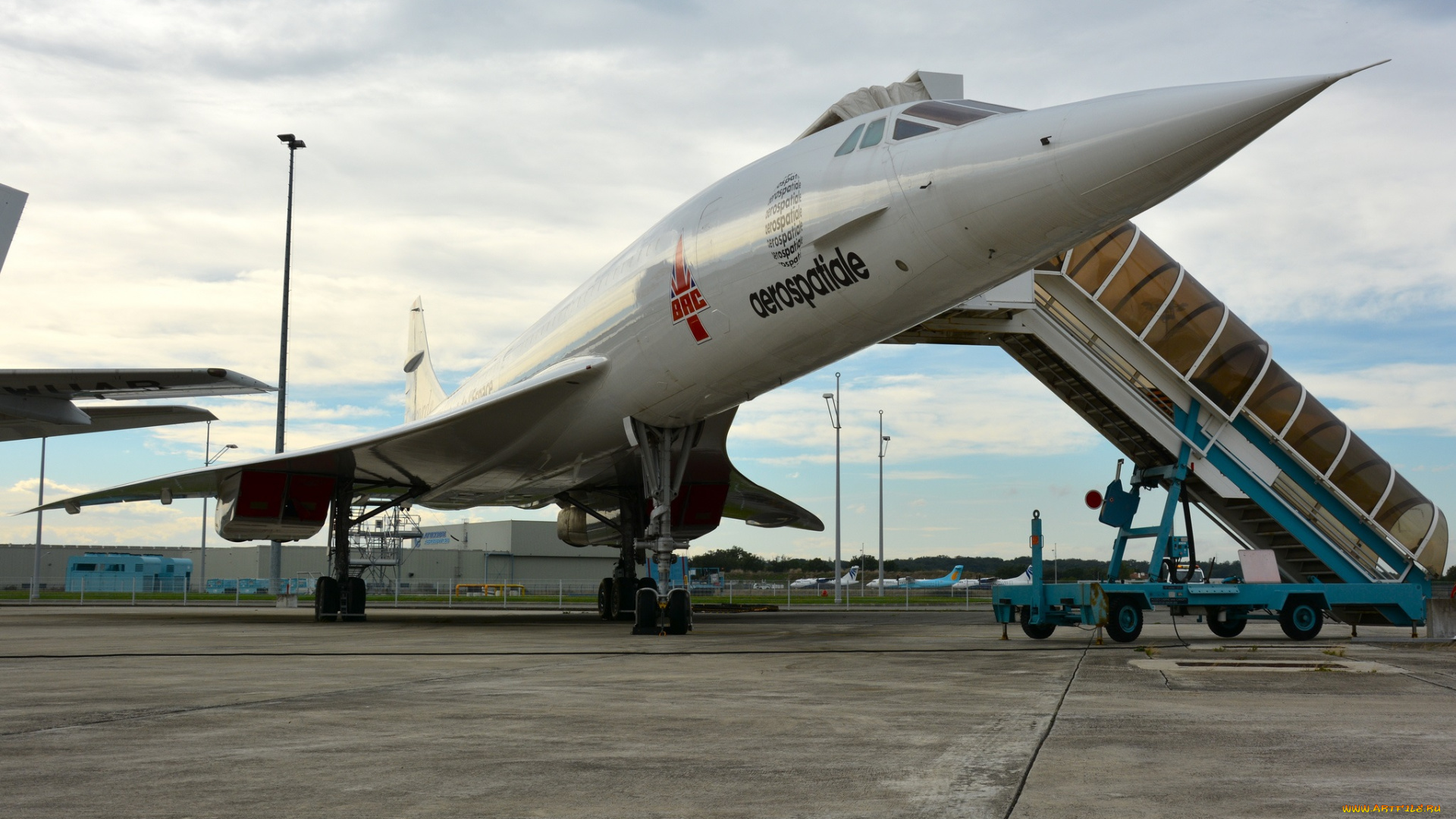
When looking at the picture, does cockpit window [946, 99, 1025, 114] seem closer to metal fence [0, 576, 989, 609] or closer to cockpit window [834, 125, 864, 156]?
cockpit window [834, 125, 864, 156]

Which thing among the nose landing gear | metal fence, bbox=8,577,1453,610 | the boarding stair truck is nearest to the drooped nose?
the nose landing gear

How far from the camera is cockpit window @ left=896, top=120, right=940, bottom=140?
767cm

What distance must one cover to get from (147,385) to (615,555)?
44.4 metres

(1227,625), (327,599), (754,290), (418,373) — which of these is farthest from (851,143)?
(418,373)

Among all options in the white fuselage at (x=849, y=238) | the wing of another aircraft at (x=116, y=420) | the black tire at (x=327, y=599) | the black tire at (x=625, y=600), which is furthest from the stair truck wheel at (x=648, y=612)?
the wing of another aircraft at (x=116, y=420)

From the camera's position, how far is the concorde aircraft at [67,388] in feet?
48.2

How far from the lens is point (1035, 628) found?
11359mm

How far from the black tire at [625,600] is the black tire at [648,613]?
5640 mm

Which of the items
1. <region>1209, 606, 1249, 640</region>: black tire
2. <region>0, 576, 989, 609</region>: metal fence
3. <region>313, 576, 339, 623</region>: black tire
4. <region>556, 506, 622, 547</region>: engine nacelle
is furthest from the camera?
<region>0, 576, 989, 609</region>: metal fence

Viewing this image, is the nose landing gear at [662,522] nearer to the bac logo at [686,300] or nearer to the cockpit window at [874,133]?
the bac logo at [686,300]

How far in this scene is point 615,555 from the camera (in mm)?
58781

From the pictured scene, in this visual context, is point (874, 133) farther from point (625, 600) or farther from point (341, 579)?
point (341, 579)

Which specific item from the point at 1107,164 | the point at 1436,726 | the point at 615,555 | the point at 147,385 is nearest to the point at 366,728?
the point at 1436,726

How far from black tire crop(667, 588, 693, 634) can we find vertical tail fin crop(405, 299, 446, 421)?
13534 millimetres
